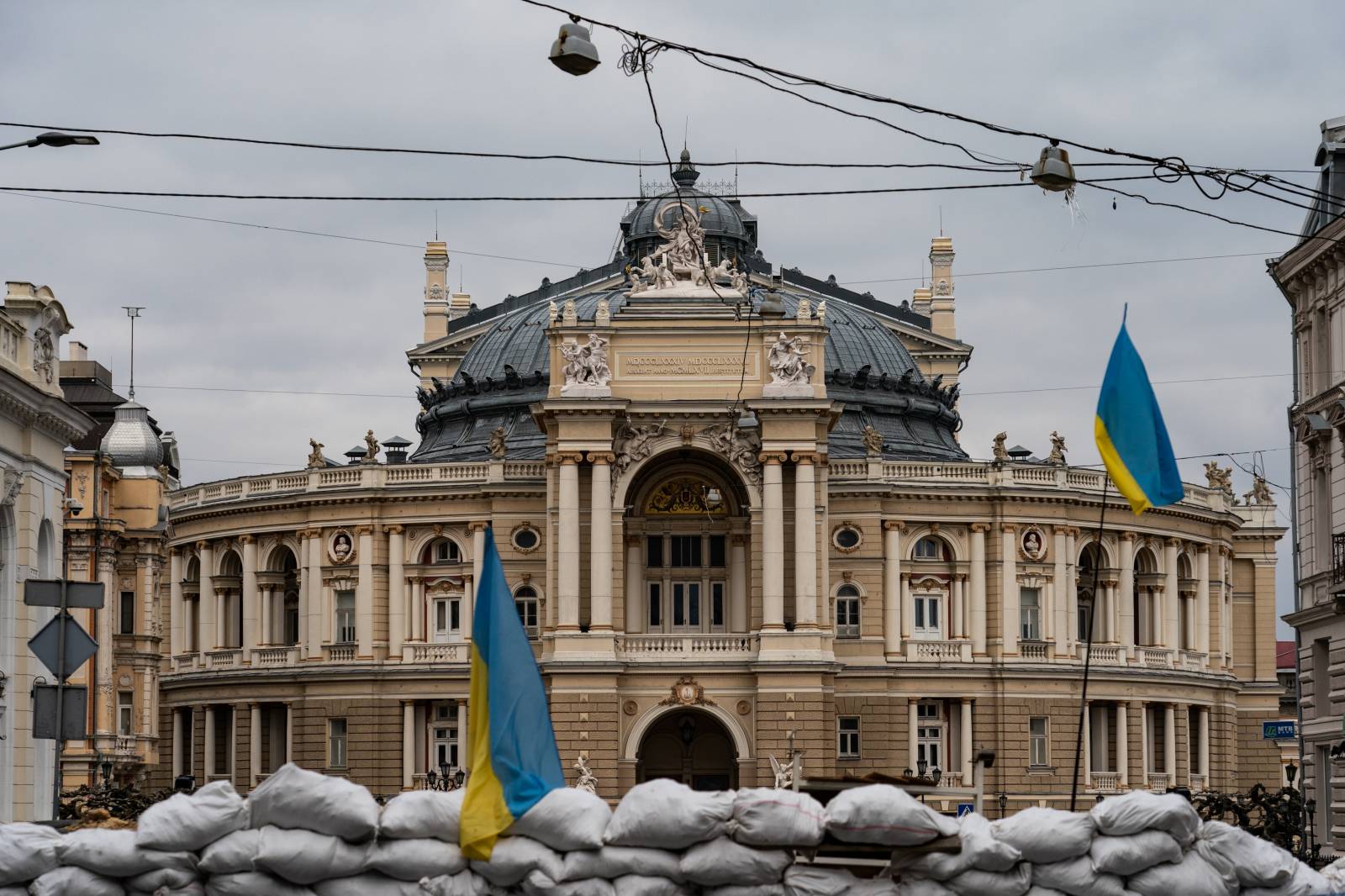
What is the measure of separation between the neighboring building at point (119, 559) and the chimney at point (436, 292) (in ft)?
41.7

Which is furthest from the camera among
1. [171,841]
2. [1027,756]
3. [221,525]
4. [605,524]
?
[221,525]

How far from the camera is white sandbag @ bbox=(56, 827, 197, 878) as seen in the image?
18.6 m

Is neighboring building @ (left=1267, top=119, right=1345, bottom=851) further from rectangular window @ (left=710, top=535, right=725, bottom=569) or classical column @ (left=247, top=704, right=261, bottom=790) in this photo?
classical column @ (left=247, top=704, right=261, bottom=790)

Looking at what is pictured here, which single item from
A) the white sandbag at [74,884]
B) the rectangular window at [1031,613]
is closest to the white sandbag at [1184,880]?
the white sandbag at [74,884]

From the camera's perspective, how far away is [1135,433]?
26109mm

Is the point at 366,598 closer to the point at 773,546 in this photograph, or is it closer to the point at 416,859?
the point at 773,546

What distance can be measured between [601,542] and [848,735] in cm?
1050

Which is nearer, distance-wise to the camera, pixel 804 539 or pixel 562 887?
pixel 562 887

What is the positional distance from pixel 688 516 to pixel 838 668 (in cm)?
658

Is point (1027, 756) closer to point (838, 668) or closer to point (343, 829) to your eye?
point (838, 668)

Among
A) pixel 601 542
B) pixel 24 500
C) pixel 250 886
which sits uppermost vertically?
pixel 601 542

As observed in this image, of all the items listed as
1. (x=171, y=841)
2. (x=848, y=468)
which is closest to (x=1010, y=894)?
(x=171, y=841)

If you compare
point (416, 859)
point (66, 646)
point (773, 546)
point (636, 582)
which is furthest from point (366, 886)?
point (636, 582)

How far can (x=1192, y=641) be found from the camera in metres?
79.8
